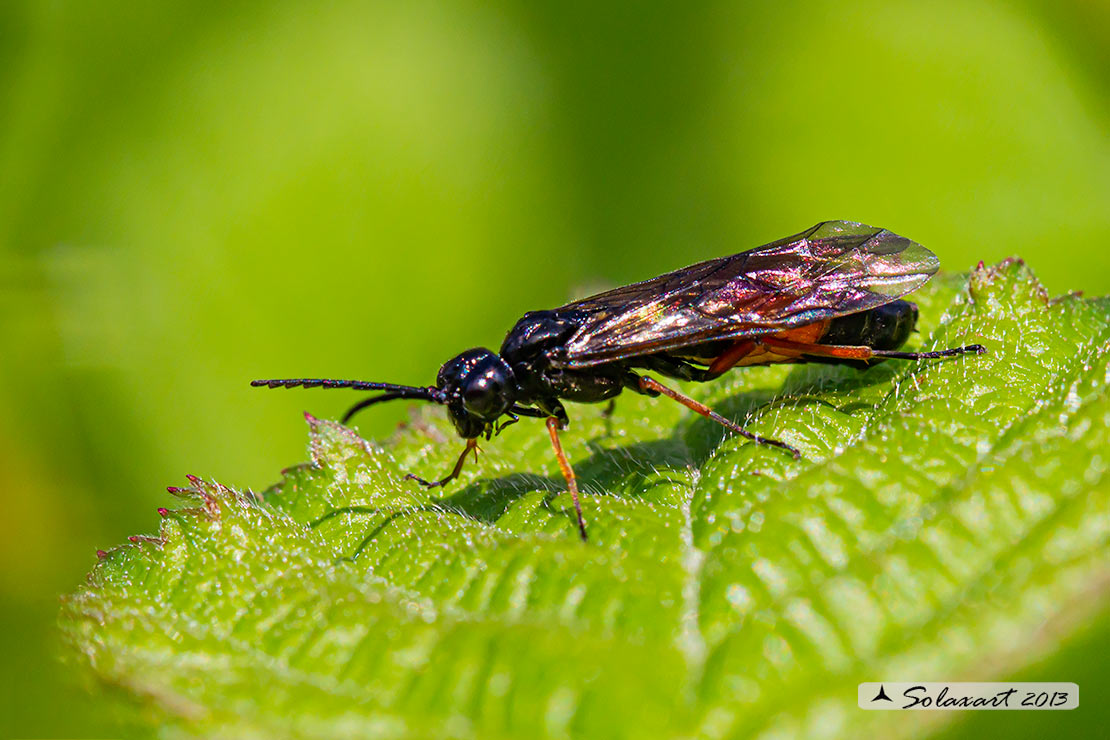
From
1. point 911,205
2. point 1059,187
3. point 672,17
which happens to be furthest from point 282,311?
point 1059,187

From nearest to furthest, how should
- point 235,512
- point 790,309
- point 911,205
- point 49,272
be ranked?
point 235,512 < point 790,309 < point 49,272 < point 911,205

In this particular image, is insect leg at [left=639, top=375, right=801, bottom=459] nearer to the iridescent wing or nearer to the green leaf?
the green leaf

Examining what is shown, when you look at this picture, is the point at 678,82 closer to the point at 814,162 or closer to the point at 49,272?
the point at 814,162

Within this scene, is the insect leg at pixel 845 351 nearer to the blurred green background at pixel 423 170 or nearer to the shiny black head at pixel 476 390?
the shiny black head at pixel 476 390

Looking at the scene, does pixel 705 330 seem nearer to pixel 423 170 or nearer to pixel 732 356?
pixel 732 356

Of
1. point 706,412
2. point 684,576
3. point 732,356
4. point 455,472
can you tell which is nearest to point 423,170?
point 455,472

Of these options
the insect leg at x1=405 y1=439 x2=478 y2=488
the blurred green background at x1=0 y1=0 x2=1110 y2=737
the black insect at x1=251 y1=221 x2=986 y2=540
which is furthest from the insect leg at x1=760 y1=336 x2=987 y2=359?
the blurred green background at x1=0 y1=0 x2=1110 y2=737
